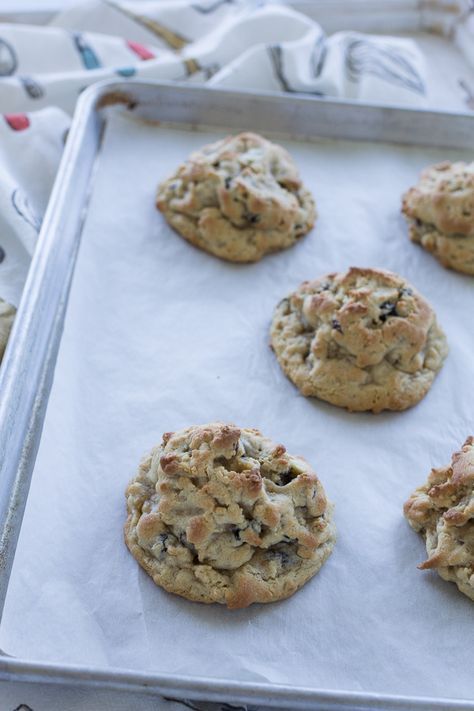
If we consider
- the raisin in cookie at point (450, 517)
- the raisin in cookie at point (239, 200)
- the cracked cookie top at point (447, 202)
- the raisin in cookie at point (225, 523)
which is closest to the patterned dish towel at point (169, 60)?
the raisin in cookie at point (239, 200)

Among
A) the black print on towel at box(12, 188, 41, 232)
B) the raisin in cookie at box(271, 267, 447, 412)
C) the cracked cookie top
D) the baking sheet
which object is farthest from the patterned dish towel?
the raisin in cookie at box(271, 267, 447, 412)

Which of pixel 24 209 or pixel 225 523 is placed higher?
pixel 24 209

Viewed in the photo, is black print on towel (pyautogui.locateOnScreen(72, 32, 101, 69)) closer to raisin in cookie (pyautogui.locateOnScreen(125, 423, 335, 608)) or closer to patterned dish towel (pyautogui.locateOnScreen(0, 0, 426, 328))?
patterned dish towel (pyautogui.locateOnScreen(0, 0, 426, 328))

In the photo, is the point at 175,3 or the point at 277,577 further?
the point at 175,3

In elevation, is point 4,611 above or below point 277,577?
above

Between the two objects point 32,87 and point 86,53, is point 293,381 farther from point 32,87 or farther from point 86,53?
point 86,53

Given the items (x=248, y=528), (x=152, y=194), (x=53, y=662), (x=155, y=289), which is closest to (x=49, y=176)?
(x=152, y=194)

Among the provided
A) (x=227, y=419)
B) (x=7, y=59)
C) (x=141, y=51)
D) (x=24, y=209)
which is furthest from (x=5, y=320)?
(x=141, y=51)

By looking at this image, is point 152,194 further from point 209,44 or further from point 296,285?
point 209,44
